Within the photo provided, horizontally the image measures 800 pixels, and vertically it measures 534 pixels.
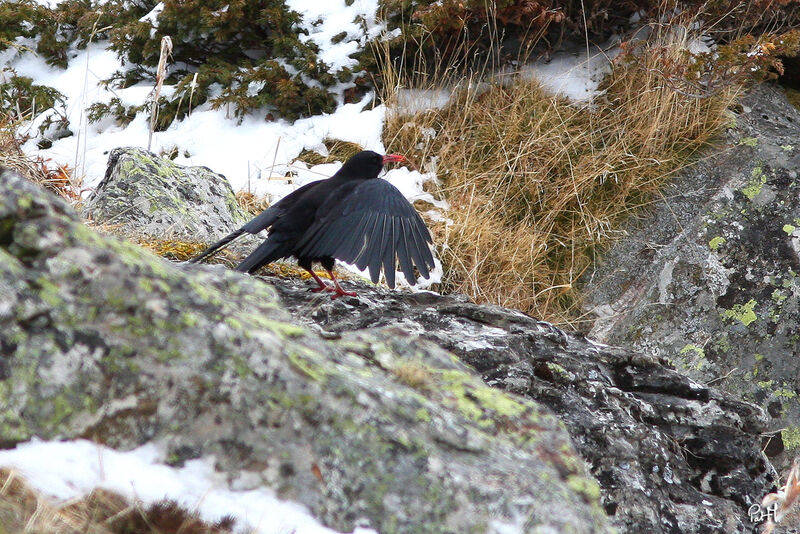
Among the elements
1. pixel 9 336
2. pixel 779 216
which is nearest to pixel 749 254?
pixel 779 216

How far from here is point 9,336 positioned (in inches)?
52.4

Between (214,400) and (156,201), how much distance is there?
2.56 meters

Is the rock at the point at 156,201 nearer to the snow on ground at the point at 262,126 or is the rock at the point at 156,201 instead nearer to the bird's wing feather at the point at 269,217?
the bird's wing feather at the point at 269,217

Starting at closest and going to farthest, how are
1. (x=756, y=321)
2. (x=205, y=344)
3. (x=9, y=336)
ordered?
(x=9, y=336), (x=205, y=344), (x=756, y=321)

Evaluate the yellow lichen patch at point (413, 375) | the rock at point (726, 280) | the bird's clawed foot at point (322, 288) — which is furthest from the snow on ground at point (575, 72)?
the yellow lichen patch at point (413, 375)

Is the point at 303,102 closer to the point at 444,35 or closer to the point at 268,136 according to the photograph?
the point at 268,136

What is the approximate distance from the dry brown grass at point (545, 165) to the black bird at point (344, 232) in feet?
4.71

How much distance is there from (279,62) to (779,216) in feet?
12.3

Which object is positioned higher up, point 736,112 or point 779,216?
point 736,112

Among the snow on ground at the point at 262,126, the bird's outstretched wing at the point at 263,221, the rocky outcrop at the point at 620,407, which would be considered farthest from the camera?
the snow on ground at the point at 262,126

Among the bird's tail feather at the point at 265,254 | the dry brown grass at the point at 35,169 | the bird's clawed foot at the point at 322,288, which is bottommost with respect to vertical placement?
the dry brown grass at the point at 35,169

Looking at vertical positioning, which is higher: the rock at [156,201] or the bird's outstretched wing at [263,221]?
the bird's outstretched wing at [263,221]

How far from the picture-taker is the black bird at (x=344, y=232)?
3.12 m

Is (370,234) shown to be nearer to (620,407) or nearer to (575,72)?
(620,407)
